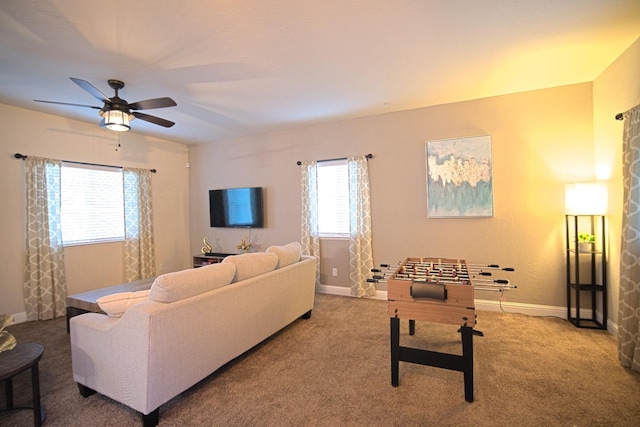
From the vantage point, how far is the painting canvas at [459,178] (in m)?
3.68

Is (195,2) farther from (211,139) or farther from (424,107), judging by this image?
(211,139)

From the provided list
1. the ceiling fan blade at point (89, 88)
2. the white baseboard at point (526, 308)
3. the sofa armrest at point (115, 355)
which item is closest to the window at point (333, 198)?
the white baseboard at point (526, 308)

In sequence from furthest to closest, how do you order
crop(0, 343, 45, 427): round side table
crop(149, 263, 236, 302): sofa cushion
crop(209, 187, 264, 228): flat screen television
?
crop(209, 187, 264, 228): flat screen television, crop(149, 263, 236, 302): sofa cushion, crop(0, 343, 45, 427): round side table

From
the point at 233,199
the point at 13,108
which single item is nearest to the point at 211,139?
the point at 233,199

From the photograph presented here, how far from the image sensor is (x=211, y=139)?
551 cm

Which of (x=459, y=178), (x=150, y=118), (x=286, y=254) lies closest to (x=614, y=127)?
(x=459, y=178)

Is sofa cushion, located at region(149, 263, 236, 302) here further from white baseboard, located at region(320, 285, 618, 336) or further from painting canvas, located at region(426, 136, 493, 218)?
white baseboard, located at region(320, 285, 618, 336)

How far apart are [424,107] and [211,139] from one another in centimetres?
388

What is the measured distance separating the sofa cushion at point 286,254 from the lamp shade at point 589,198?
3.10m

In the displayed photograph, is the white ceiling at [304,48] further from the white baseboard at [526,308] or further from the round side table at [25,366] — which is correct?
the white baseboard at [526,308]

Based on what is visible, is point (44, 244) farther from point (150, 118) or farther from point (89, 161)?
point (150, 118)

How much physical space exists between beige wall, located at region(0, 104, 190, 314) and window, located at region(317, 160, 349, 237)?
9.94 ft

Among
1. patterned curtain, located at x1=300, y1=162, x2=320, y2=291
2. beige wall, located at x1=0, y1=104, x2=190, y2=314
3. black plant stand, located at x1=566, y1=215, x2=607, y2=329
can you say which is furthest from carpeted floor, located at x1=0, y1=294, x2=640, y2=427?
patterned curtain, located at x1=300, y1=162, x2=320, y2=291

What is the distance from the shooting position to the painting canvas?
368 cm
